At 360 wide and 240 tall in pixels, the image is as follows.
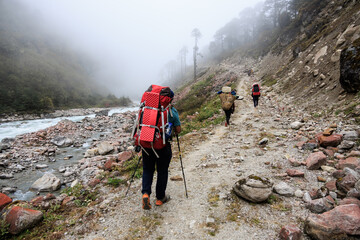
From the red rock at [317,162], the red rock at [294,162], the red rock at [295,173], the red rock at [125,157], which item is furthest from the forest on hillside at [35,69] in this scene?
the red rock at [317,162]

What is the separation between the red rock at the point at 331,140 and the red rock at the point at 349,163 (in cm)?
101

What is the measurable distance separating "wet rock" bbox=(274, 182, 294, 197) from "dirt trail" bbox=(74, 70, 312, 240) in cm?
14

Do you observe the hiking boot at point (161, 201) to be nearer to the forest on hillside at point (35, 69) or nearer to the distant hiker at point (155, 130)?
the distant hiker at point (155, 130)

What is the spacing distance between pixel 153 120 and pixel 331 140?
5133 millimetres

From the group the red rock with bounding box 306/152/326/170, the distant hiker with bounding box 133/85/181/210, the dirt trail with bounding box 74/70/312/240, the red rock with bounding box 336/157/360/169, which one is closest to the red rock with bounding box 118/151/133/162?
the dirt trail with bounding box 74/70/312/240

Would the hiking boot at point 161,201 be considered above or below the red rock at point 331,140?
below

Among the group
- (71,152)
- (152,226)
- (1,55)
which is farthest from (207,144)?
(1,55)

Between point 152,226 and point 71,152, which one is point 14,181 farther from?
point 152,226

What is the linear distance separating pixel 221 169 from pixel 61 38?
5953 inches

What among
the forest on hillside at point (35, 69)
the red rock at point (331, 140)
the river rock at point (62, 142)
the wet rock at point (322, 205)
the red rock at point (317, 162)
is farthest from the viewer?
the forest on hillside at point (35, 69)

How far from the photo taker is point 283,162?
16.7 feet

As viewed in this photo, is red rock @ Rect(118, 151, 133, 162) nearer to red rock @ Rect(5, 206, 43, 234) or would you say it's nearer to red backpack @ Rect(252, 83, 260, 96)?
red rock @ Rect(5, 206, 43, 234)

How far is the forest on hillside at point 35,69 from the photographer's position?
42.4m

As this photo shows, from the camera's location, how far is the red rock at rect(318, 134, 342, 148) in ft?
15.9
